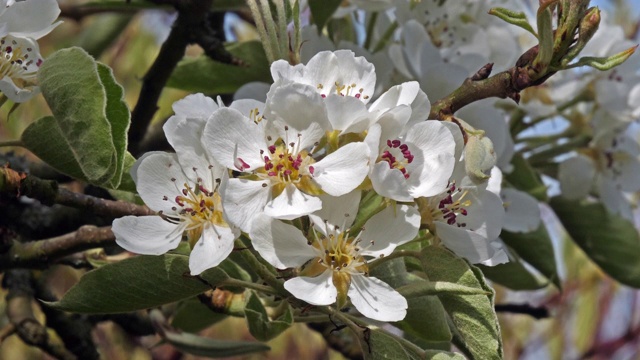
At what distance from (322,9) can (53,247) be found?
1.46 feet

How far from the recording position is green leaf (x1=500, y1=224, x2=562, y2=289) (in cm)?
129

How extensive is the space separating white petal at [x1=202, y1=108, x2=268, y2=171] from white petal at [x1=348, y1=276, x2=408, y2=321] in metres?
0.14

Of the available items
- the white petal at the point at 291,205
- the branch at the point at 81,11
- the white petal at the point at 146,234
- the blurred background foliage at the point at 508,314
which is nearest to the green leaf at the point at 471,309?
the white petal at the point at 291,205

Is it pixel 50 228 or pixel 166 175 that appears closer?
pixel 166 175

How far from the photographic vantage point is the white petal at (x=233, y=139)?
756 mm

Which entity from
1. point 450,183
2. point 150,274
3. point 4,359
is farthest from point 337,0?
point 4,359

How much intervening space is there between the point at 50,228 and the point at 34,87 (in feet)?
1.29

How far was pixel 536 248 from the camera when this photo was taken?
130 cm

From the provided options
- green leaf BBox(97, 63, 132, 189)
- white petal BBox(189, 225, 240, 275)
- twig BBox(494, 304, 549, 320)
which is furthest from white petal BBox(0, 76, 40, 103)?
twig BBox(494, 304, 549, 320)

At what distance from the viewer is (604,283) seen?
102 inches

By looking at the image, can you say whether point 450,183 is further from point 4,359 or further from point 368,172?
point 4,359

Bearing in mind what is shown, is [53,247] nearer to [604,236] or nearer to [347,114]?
[347,114]

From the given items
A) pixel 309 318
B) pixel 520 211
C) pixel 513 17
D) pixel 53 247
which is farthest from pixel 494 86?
pixel 53 247

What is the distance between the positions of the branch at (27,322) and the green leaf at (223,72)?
0.37m
